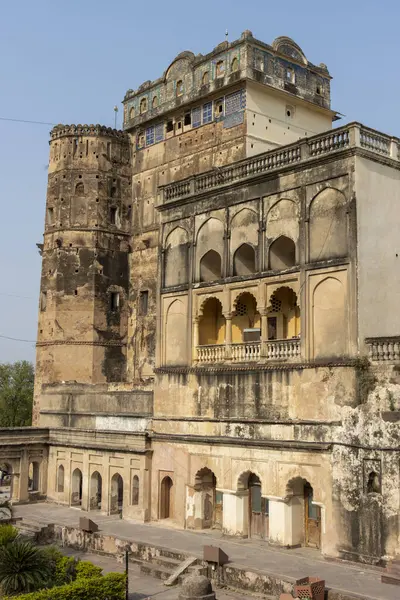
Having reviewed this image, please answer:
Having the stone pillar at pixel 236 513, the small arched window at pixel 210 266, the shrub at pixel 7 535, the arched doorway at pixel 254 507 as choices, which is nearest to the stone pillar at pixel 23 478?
the stone pillar at pixel 236 513

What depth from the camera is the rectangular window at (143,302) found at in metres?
31.8

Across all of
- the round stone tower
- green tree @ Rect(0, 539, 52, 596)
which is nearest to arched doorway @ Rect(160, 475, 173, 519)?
green tree @ Rect(0, 539, 52, 596)

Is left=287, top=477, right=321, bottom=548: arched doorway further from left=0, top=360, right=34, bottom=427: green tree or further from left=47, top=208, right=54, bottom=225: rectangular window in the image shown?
left=0, top=360, right=34, bottom=427: green tree

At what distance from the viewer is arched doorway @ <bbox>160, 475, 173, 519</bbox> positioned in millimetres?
20984

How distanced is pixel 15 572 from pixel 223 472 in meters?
6.77

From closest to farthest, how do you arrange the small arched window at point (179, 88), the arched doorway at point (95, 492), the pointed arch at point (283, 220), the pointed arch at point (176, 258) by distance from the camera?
1. the pointed arch at point (283, 220)
2. the pointed arch at point (176, 258)
3. the arched doorway at point (95, 492)
4. the small arched window at point (179, 88)

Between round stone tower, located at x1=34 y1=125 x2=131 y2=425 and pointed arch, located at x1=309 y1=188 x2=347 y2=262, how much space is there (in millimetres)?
15642

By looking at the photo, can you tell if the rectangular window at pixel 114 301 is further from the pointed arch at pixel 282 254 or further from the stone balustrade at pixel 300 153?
the pointed arch at pixel 282 254

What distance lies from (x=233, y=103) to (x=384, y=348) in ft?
48.8

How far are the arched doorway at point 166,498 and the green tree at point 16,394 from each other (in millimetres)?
22565

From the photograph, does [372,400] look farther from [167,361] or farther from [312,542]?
[167,361]

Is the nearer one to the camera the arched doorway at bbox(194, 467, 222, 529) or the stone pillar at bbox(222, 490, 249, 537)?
the stone pillar at bbox(222, 490, 249, 537)

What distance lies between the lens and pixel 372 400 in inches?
627

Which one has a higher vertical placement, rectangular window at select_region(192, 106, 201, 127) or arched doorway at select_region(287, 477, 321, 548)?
rectangular window at select_region(192, 106, 201, 127)
